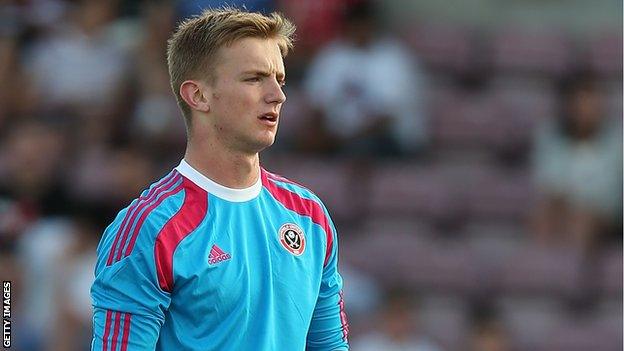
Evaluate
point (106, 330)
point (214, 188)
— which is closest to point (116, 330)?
point (106, 330)

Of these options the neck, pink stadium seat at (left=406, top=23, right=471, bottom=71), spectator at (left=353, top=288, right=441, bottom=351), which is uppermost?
pink stadium seat at (left=406, top=23, right=471, bottom=71)

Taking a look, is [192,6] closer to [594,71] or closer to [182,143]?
[182,143]

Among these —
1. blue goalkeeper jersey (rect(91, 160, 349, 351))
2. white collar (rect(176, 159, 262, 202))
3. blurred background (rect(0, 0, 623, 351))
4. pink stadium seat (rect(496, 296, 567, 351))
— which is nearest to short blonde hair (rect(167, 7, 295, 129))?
white collar (rect(176, 159, 262, 202))

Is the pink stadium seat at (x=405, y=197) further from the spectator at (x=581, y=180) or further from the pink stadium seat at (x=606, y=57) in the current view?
the pink stadium seat at (x=606, y=57)

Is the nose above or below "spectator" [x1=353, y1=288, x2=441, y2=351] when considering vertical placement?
below

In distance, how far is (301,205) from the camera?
12.0 ft

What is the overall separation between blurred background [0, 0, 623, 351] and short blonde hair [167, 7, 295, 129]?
4468 millimetres

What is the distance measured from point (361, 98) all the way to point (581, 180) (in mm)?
1609

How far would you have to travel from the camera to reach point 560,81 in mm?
9484

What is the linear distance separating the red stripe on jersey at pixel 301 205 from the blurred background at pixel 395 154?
167 inches

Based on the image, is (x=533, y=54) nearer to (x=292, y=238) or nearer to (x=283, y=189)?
(x=283, y=189)

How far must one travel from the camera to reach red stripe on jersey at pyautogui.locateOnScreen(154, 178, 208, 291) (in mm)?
3254

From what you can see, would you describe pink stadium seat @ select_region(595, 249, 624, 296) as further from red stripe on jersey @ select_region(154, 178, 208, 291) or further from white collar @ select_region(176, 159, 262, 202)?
red stripe on jersey @ select_region(154, 178, 208, 291)

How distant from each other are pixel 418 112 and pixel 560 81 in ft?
3.70
